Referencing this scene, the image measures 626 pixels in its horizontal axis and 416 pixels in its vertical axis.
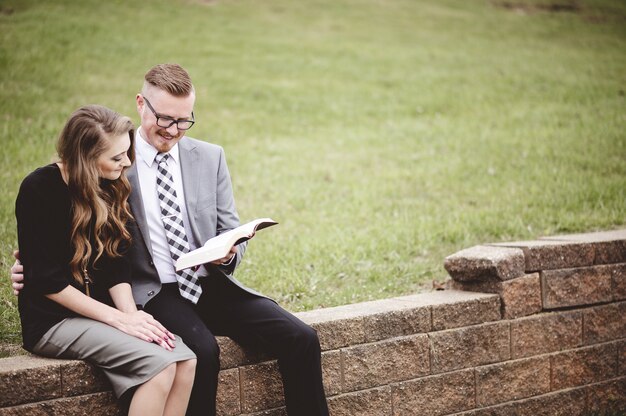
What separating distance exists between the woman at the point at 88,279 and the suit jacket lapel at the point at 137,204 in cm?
18

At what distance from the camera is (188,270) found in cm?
364

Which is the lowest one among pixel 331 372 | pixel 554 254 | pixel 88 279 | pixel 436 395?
pixel 436 395

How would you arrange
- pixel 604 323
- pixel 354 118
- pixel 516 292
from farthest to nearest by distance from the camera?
pixel 354 118 → pixel 604 323 → pixel 516 292

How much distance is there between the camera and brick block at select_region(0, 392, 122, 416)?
3.19 metres

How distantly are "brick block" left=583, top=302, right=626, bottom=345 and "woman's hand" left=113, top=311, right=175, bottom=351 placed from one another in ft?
10.6

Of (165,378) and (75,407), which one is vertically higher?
(165,378)

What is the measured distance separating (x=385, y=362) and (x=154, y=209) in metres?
1.70

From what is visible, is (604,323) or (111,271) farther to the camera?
(604,323)

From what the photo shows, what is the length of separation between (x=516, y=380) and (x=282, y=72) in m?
10.2

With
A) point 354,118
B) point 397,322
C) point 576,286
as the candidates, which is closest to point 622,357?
point 576,286

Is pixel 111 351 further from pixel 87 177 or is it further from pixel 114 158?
pixel 114 158

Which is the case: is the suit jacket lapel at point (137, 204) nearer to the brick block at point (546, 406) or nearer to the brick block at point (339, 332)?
Result: the brick block at point (339, 332)

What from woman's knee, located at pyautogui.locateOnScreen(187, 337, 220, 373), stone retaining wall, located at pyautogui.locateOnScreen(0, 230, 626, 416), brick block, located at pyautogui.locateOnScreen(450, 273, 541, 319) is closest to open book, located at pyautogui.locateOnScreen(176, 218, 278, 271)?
woman's knee, located at pyautogui.locateOnScreen(187, 337, 220, 373)

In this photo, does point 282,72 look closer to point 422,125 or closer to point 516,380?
point 422,125
